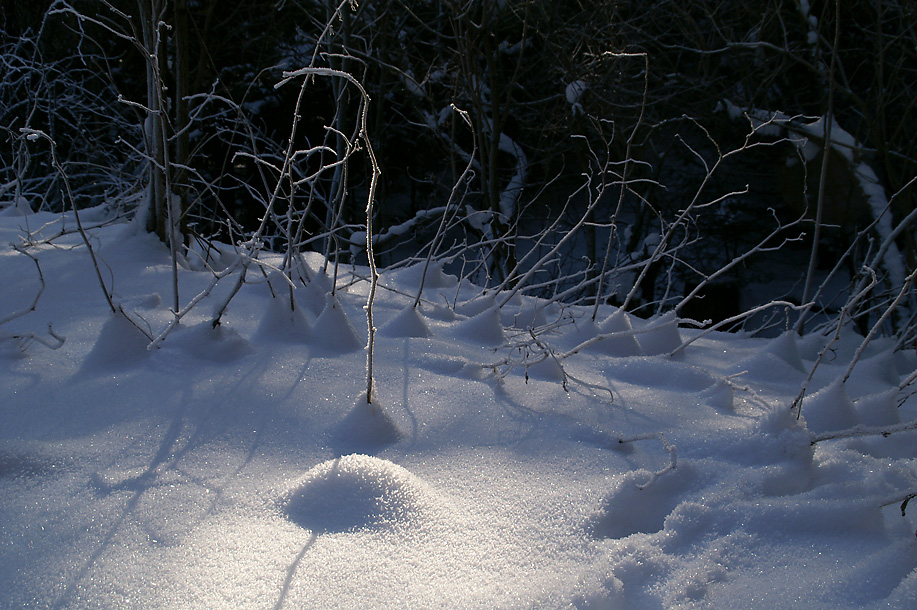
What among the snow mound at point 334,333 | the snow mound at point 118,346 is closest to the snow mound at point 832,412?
the snow mound at point 334,333

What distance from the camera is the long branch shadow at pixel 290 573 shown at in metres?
0.70

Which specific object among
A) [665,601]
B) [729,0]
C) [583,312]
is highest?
[729,0]

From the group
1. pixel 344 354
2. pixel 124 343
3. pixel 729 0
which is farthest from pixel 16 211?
pixel 729 0

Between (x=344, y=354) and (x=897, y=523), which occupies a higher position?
(x=897, y=523)

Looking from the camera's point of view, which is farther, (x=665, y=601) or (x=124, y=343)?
(x=124, y=343)

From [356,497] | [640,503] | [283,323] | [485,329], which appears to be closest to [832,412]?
[640,503]

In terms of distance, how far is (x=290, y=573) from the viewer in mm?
743

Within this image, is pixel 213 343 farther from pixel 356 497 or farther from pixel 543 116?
pixel 543 116

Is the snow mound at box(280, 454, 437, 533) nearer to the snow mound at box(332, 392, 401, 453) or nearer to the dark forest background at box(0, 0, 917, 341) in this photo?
the snow mound at box(332, 392, 401, 453)

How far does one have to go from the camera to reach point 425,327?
5.90 ft

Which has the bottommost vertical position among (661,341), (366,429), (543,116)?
(661,341)

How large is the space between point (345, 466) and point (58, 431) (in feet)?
1.77

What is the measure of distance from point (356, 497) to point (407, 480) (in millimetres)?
82

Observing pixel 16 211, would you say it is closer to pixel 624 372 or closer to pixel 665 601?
pixel 624 372
